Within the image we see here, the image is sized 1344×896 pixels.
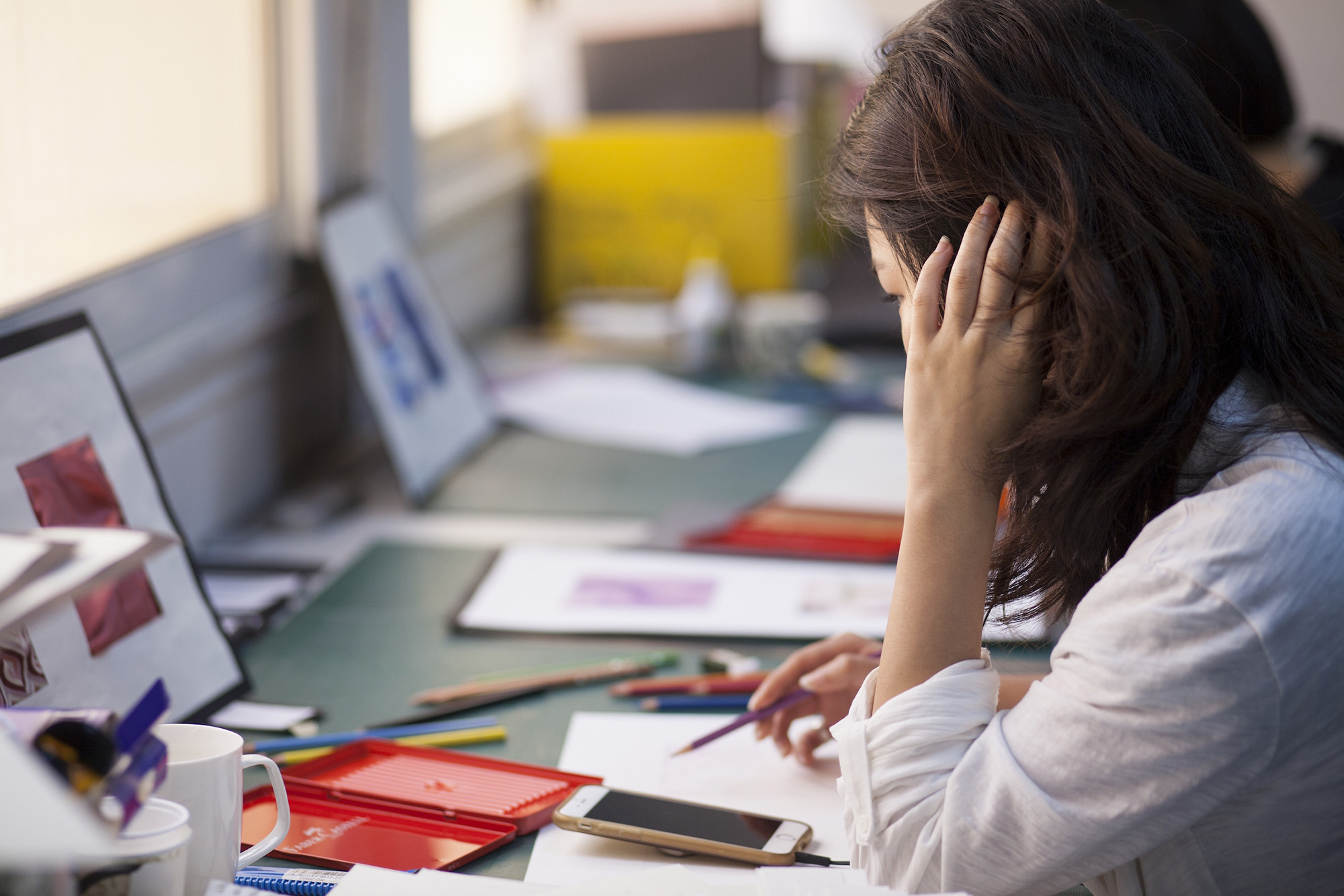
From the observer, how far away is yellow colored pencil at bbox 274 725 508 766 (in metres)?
0.87

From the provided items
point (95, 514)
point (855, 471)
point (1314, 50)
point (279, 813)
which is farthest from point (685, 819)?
point (1314, 50)

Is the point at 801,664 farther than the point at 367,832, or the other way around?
the point at 801,664

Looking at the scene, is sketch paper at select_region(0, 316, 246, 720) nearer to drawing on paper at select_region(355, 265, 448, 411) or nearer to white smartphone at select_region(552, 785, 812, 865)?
white smartphone at select_region(552, 785, 812, 865)

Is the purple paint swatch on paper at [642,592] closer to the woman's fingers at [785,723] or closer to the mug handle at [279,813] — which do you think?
the woman's fingers at [785,723]

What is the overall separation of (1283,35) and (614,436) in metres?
2.56

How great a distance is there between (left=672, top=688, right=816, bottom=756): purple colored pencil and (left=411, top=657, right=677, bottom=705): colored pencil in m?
0.13

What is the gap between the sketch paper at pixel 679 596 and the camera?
1109 millimetres

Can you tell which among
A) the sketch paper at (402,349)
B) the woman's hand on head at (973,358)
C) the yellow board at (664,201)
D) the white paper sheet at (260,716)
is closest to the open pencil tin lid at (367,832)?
→ the white paper sheet at (260,716)

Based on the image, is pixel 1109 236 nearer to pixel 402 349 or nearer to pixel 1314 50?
pixel 402 349

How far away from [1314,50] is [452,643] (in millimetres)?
3149

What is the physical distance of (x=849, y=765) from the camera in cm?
71

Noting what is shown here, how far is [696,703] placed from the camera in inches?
37.9

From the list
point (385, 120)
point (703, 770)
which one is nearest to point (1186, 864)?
point (703, 770)

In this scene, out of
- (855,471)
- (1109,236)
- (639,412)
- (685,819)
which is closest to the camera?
(1109,236)
